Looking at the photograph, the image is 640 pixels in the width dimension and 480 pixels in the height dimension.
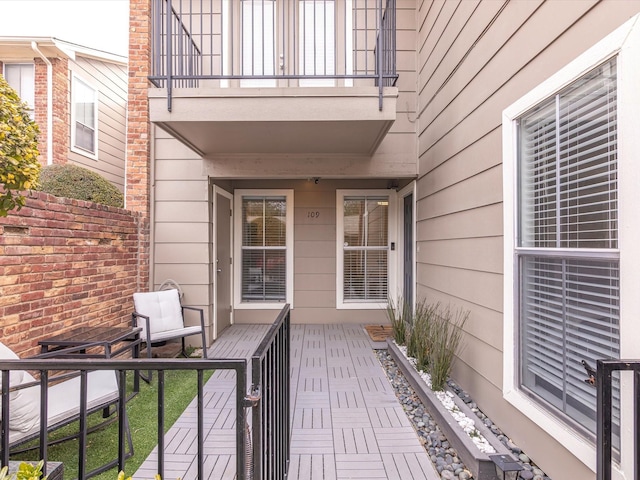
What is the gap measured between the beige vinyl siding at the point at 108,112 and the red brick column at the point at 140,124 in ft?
10.6

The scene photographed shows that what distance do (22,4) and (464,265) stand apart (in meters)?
9.86

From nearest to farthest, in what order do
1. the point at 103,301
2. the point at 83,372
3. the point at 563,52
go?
the point at 83,372
the point at 563,52
the point at 103,301

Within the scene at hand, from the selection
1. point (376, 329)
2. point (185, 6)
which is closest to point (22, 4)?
point (185, 6)

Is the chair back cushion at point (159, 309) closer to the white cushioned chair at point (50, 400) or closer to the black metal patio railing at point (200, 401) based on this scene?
the white cushioned chair at point (50, 400)

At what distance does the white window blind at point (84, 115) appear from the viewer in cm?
678

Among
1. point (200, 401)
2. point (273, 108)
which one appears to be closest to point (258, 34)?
point (273, 108)

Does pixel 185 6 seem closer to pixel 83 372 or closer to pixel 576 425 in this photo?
pixel 83 372

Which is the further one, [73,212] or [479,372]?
[73,212]

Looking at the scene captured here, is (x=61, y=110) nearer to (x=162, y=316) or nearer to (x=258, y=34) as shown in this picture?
(x=258, y=34)

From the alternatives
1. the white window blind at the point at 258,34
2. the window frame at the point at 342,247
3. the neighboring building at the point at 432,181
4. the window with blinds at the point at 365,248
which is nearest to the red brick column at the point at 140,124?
the neighboring building at the point at 432,181

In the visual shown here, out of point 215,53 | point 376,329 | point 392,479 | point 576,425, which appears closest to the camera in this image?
point 576,425

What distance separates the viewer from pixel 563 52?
6.06 ft

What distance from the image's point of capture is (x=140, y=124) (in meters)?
4.46

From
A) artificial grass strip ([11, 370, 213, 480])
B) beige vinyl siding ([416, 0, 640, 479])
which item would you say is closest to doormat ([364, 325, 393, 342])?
beige vinyl siding ([416, 0, 640, 479])
